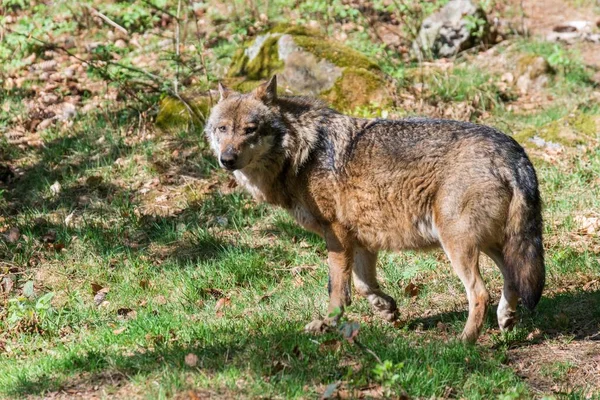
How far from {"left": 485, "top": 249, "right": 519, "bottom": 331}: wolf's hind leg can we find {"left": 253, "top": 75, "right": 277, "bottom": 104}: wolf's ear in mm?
2330

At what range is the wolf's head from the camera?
6582 mm

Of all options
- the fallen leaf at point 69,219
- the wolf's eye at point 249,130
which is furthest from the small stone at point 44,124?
the wolf's eye at point 249,130

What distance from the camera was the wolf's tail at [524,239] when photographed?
5902 mm

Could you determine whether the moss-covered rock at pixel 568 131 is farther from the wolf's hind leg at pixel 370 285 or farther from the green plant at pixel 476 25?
the wolf's hind leg at pixel 370 285

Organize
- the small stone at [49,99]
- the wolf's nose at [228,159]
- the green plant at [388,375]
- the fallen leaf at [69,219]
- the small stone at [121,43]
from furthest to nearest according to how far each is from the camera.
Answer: the small stone at [121,43] < the small stone at [49,99] < the fallen leaf at [69,219] < the wolf's nose at [228,159] < the green plant at [388,375]

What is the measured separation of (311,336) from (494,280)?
2413 mm

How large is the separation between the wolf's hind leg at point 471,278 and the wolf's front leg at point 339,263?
0.90 m

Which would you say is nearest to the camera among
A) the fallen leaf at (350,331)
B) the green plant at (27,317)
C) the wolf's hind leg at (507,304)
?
the fallen leaf at (350,331)

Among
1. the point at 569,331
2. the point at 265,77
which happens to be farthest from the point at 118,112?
the point at 569,331

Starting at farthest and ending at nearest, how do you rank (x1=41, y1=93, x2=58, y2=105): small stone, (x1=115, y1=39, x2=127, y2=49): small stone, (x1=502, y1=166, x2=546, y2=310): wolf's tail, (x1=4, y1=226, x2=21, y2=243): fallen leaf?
(x1=115, y1=39, x2=127, y2=49): small stone < (x1=41, y1=93, x2=58, y2=105): small stone < (x1=4, y1=226, x2=21, y2=243): fallen leaf < (x1=502, y1=166, x2=546, y2=310): wolf's tail

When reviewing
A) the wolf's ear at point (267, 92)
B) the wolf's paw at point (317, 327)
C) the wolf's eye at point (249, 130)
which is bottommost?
the wolf's paw at point (317, 327)

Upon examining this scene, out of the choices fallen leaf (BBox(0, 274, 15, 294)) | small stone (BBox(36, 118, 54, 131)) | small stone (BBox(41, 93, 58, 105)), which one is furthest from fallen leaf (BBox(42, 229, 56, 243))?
small stone (BBox(41, 93, 58, 105))

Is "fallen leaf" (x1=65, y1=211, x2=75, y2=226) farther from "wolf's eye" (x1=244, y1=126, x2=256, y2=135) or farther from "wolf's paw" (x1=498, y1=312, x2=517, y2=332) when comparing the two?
"wolf's paw" (x1=498, y1=312, x2=517, y2=332)

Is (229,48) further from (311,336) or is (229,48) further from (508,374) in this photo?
(508,374)
